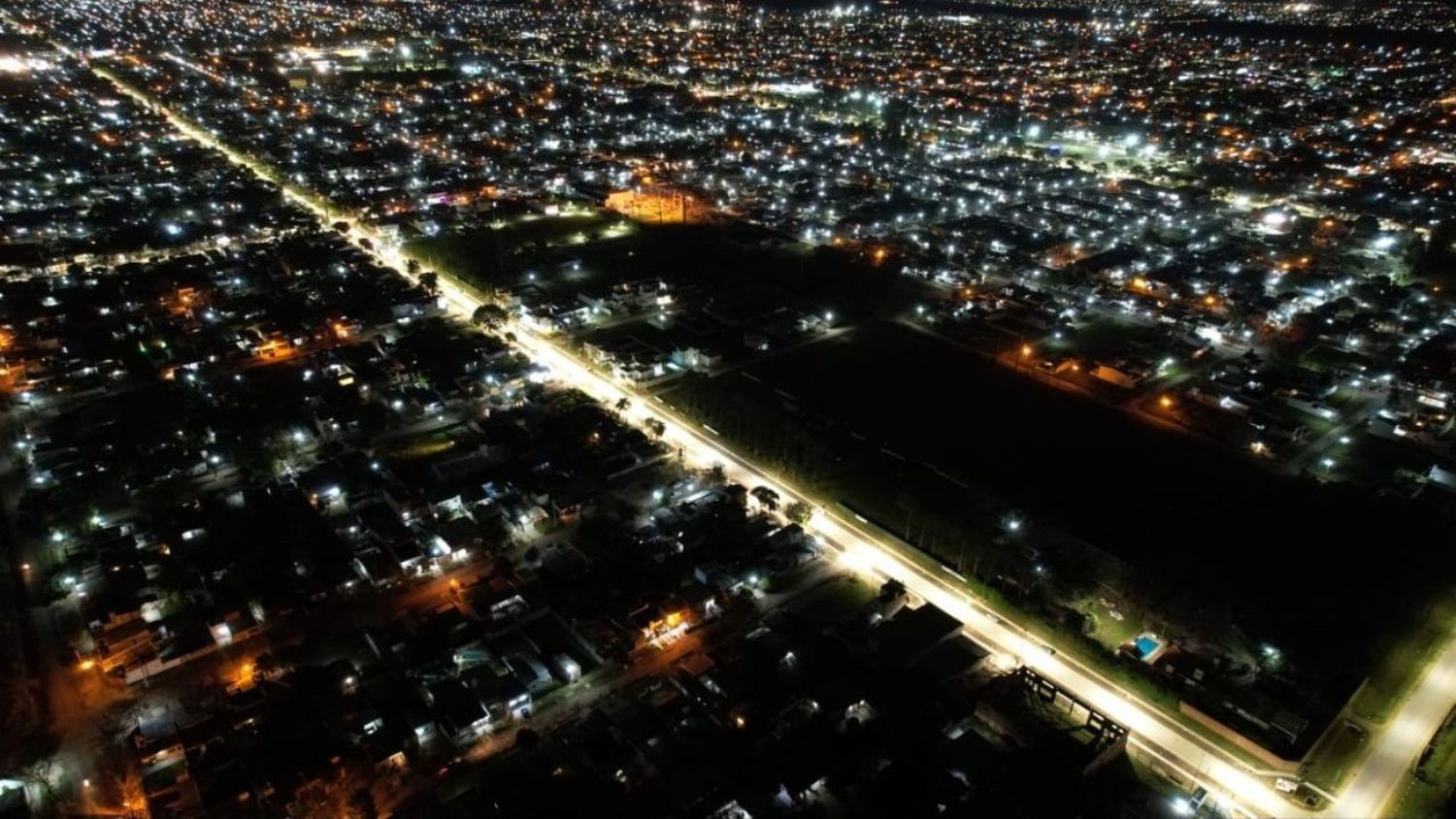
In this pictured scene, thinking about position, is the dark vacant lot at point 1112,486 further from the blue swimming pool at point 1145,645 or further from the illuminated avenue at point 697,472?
the blue swimming pool at point 1145,645

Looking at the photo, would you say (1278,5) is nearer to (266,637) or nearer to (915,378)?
(915,378)

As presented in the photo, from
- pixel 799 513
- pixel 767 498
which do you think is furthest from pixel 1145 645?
pixel 767 498

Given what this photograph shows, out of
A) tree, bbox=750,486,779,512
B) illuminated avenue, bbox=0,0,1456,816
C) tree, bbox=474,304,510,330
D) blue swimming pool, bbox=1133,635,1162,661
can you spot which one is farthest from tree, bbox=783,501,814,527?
tree, bbox=474,304,510,330

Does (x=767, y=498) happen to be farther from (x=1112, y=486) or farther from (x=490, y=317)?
(x=490, y=317)

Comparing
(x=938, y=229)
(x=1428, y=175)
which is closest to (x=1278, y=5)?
(x=1428, y=175)

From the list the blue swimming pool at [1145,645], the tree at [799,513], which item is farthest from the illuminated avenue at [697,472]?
the blue swimming pool at [1145,645]

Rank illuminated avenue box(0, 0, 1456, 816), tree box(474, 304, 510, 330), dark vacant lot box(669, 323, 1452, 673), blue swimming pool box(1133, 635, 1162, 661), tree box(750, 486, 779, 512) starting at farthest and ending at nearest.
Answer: tree box(474, 304, 510, 330) < tree box(750, 486, 779, 512) < dark vacant lot box(669, 323, 1452, 673) < blue swimming pool box(1133, 635, 1162, 661) < illuminated avenue box(0, 0, 1456, 816)

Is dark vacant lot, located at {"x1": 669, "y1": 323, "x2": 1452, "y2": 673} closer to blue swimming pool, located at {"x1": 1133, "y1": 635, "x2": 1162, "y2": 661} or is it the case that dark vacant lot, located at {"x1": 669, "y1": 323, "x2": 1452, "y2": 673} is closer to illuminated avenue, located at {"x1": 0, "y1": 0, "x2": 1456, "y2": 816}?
illuminated avenue, located at {"x1": 0, "y1": 0, "x2": 1456, "y2": 816}
